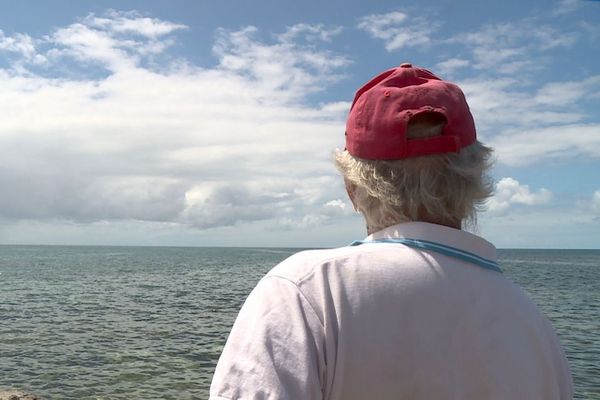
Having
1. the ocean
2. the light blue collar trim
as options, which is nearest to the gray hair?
the light blue collar trim

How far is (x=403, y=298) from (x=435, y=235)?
283 millimetres

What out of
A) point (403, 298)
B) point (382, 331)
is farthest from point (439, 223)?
point (382, 331)

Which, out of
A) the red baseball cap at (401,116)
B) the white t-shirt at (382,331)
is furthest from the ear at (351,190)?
the white t-shirt at (382,331)

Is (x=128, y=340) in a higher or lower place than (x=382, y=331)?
lower

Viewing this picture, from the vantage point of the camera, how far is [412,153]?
1812mm

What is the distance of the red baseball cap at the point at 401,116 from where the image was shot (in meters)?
1.81

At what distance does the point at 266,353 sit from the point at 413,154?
2.70ft

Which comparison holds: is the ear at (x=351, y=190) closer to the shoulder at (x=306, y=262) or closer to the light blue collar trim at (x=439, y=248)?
the light blue collar trim at (x=439, y=248)

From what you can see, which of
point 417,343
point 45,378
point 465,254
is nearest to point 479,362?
point 417,343

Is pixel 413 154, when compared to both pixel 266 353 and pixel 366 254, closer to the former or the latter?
pixel 366 254

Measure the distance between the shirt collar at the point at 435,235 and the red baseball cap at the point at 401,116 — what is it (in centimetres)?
24

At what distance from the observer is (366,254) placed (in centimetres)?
167

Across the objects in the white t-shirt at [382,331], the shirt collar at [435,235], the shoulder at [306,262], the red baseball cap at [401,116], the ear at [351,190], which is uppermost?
the red baseball cap at [401,116]

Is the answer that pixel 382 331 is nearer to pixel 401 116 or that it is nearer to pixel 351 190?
pixel 351 190
